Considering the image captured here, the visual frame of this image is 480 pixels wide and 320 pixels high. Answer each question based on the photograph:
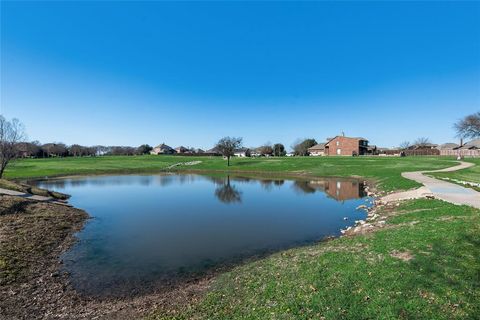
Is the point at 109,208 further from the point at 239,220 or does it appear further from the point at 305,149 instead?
the point at 305,149

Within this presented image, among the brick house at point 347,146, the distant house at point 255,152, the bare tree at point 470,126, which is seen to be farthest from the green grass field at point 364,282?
the distant house at point 255,152

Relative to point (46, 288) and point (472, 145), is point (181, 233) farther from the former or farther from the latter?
point (472, 145)

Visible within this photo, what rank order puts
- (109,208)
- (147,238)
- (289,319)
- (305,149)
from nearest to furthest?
(289,319), (147,238), (109,208), (305,149)

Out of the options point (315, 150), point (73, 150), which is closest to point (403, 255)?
point (315, 150)

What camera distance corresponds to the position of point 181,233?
53.9 feet

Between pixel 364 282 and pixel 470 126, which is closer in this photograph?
pixel 364 282

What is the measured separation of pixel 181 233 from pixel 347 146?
319 ft

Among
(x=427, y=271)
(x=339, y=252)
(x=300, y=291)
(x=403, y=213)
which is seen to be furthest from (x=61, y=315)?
(x=403, y=213)

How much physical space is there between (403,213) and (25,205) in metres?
24.2

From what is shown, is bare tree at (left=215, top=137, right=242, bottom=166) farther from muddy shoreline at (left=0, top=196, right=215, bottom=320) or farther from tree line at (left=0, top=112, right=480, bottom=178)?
muddy shoreline at (left=0, top=196, right=215, bottom=320)

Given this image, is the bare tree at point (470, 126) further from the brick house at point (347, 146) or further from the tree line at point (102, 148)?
the brick house at point (347, 146)

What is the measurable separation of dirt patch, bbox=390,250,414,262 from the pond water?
5225 millimetres

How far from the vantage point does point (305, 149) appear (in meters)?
134

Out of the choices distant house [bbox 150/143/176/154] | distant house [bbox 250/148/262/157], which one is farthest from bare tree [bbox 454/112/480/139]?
distant house [bbox 150/143/176/154]
